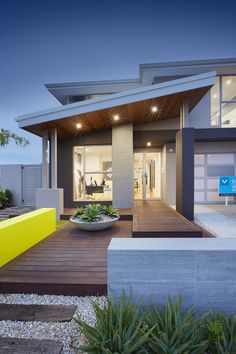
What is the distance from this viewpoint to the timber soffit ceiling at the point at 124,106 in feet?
18.8

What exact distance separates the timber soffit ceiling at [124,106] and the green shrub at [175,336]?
5.48 metres

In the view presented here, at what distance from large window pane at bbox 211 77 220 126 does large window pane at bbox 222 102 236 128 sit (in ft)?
0.78

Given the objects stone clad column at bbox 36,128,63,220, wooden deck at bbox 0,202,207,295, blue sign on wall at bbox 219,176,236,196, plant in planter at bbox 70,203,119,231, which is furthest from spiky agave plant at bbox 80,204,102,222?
blue sign on wall at bbox 219,176,236,196

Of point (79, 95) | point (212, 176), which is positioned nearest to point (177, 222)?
point (212, 176)

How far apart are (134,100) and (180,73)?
3.71 metres

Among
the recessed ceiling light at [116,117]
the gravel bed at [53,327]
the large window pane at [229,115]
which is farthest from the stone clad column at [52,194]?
the large window pane at [229,115]

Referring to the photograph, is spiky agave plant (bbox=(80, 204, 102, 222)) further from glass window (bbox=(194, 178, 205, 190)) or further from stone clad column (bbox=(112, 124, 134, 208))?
glass window (bbox=(194, 178, 205, 190))

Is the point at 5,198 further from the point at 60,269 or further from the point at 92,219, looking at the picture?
the point at 60,269

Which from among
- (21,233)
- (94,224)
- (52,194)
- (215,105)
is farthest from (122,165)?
(21,233)

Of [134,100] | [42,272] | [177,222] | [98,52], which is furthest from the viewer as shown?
[98,52]

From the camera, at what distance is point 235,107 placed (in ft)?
27.6

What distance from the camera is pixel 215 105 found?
8.74m

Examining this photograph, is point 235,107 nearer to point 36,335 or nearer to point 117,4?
point 117,4

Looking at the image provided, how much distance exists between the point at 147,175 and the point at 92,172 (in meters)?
3.13
